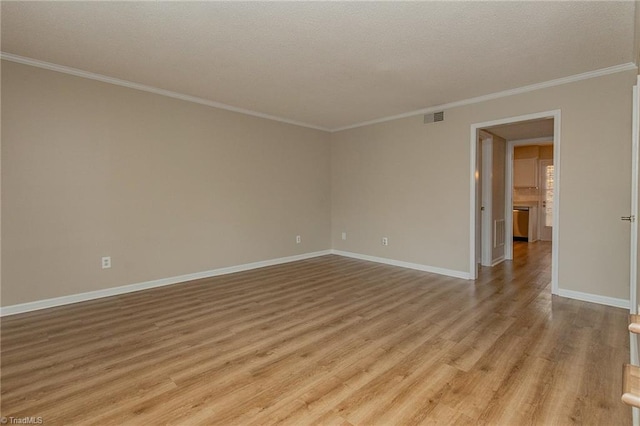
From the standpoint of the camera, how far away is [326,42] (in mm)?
2809

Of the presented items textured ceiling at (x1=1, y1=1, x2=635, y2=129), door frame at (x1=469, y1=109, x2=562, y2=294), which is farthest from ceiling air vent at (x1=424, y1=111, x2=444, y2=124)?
textured ceiling at (x1=1, y1=1, x2=635, y2=129)

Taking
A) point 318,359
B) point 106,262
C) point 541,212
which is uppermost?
point 541,212

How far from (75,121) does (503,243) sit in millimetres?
6938

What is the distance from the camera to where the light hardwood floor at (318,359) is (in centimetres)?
177

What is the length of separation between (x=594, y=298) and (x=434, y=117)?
3064mm

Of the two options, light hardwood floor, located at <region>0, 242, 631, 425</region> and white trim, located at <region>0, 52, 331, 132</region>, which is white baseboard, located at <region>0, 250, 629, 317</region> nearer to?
light hardwood floor, located at <region>0, 242, 631, 425</region>

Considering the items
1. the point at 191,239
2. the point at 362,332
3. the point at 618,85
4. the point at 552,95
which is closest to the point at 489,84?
Result: the point at 552,95

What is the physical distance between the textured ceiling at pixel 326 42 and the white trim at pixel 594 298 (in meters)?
2.48

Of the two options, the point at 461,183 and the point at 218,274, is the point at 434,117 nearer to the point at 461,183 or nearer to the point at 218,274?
the point at 461,183

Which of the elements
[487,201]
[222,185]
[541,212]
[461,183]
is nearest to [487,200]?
[487,201]

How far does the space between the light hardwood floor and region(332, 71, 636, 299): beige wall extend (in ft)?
2.44

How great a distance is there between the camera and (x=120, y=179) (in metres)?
3.86

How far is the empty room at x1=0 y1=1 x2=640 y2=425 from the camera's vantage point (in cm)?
201

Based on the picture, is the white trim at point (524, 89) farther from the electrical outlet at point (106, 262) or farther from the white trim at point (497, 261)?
the electrical outlet at point (106, 262)
